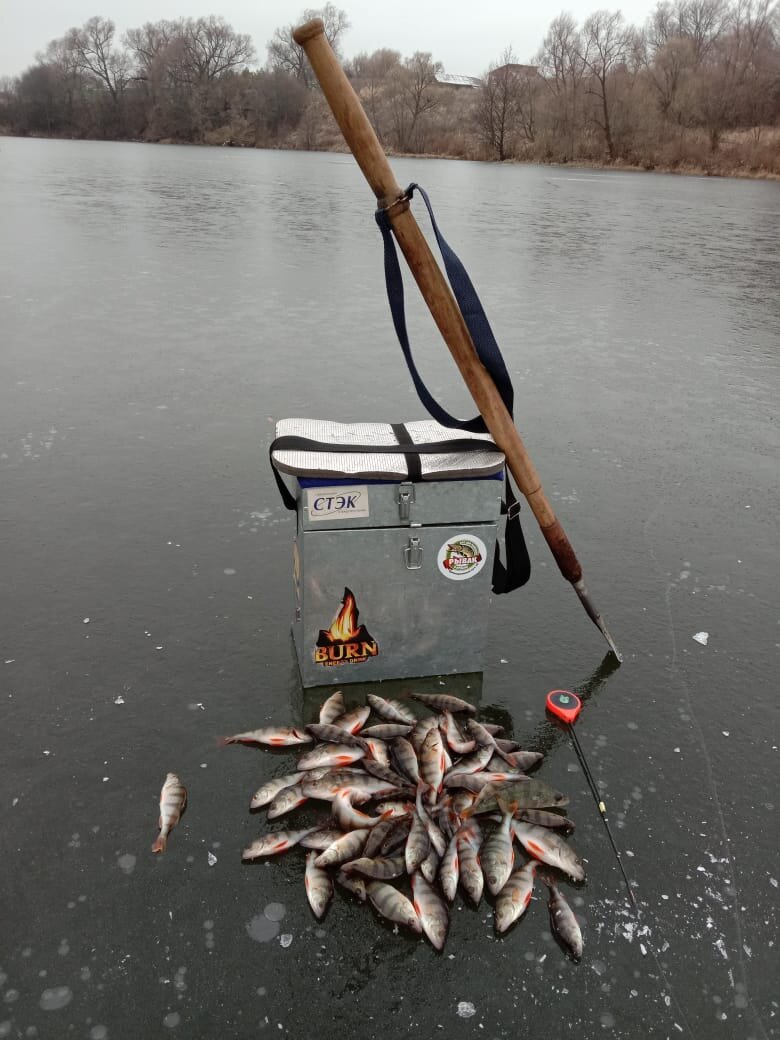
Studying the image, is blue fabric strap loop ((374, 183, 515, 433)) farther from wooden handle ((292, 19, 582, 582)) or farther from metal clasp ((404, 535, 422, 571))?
metal clasp ((404, 535, 422, 571))

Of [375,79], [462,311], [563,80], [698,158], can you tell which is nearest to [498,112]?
[563,80]

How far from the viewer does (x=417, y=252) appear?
293 cm

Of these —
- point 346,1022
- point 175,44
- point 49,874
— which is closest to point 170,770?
point 49,874

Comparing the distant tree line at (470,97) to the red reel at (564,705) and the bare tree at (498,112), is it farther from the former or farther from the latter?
the red reel at (564,705)

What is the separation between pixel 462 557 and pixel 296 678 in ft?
2.88

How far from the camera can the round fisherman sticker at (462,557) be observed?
3104 mm

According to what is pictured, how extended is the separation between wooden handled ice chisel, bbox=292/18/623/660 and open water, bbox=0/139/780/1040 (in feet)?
3.05

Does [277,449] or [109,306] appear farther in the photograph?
[109,306]

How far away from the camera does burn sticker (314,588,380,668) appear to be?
313 centimetres

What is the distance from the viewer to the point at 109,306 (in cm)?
934

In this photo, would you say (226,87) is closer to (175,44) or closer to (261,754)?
(175,44)

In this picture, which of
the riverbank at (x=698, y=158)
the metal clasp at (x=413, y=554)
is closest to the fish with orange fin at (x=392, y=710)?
the metal clasp at (x=413, y=554)

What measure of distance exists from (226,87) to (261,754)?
340 ft

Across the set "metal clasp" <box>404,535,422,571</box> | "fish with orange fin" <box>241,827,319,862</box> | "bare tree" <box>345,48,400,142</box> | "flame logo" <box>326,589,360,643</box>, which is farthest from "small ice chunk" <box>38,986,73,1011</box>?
"bare tree" <box>345,48,400,142</box>
